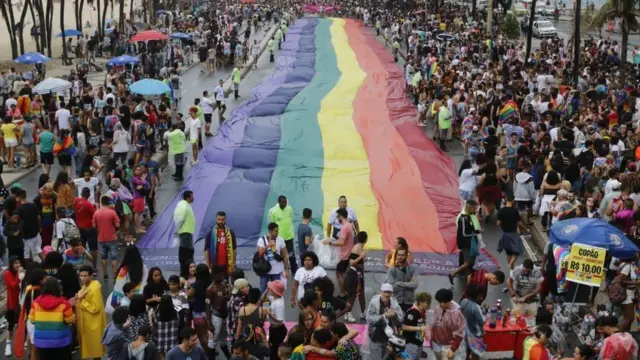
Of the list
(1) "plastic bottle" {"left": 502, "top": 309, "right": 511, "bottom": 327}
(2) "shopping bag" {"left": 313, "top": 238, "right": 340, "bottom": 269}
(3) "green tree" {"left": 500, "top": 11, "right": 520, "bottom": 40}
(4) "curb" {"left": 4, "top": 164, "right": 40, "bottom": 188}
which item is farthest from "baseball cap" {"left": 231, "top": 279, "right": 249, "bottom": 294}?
(3) "green tree" {"left": 500, "top": 11, "right": 520, "bottom": 40}

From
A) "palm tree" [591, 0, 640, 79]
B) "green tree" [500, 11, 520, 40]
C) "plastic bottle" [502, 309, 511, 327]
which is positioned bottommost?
"plastic bottle" [502, 309, 511, 327]

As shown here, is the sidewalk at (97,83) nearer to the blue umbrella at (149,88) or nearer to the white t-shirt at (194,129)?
the white t-shirt at (194,129)

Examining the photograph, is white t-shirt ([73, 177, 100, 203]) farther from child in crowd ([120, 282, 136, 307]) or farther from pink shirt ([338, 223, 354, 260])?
child in crowd ([120, 282, 136, 307])

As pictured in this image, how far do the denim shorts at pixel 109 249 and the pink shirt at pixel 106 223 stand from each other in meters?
0.09

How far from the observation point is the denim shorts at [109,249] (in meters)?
13.5

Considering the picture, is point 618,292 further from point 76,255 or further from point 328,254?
point 76,255

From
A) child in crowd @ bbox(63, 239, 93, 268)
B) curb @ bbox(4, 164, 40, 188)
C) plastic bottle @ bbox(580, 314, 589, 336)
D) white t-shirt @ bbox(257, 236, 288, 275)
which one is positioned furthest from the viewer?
curb @ bbox(4, 164, 40, 188)

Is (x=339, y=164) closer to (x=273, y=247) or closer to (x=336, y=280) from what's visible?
(x=336, y=280)

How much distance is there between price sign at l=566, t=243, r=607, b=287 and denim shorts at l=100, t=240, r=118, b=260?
6.72 m

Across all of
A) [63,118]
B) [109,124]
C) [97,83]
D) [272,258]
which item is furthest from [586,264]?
[97,83]

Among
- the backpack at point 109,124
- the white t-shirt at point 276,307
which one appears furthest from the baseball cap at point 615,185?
the backpack at point 109,124

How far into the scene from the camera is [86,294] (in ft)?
32.8

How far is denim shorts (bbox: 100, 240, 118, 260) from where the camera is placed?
13465 mm

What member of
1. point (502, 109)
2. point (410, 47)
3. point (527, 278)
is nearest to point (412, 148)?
point (502, 109)
